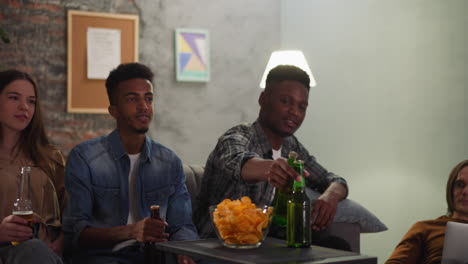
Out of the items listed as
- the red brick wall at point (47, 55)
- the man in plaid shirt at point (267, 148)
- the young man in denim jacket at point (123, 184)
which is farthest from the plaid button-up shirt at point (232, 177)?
the red brick wall at point (47, 55)

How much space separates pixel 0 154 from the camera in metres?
2.63

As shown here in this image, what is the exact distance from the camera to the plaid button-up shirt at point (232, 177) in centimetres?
261

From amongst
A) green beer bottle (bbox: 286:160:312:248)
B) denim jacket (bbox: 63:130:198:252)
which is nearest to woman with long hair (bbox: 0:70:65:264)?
denim jacket (bbox: 63:130:198:252)

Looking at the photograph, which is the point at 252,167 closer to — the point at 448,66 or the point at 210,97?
the point at 448,66

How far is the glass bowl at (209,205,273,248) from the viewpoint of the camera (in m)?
1.86

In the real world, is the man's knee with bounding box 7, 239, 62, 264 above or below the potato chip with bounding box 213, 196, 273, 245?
below

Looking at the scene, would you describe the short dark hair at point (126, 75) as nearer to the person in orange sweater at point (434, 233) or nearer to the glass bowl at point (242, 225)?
the glass bowl at point (242, 225)

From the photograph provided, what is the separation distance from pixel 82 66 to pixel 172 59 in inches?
25.8

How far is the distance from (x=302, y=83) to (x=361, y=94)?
1.60 m

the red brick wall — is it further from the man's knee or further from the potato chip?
the potato chip

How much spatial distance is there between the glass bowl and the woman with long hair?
2.69 feet

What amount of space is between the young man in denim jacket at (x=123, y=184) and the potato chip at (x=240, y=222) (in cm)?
49

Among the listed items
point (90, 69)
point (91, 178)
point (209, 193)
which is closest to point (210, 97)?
point (90, 69)

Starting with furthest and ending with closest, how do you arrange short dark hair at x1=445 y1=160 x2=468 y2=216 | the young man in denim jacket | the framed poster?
the framed poster → short dark hair at x1=445 y1=160 x2=468 y2=216 → the young man in denim jacket
